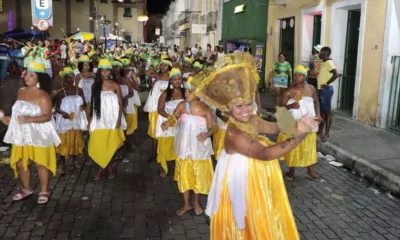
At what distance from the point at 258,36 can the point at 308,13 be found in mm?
4641

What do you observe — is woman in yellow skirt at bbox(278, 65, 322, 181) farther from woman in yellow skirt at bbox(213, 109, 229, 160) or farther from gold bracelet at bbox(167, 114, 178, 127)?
gold bracelet at bbox(167, 114, 178, 127)

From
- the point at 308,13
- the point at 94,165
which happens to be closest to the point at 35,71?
the point at 94,165

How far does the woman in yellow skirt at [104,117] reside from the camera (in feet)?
18.8

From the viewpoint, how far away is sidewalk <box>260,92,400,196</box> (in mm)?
5934

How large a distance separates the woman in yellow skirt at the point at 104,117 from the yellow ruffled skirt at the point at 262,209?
3231mm

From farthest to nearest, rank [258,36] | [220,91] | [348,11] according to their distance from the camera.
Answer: [258,36] → [348,11] → [220,91]

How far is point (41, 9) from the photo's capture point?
1465 cm

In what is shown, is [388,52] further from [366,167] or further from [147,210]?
[147,210]

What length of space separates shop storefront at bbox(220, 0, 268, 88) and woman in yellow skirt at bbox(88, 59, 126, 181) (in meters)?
10.3

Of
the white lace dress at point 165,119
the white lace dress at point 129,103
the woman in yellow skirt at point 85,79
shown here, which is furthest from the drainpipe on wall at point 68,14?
the white lace dress at point 165,119

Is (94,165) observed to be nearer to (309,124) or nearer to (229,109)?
(229,109)

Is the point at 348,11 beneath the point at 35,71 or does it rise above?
above

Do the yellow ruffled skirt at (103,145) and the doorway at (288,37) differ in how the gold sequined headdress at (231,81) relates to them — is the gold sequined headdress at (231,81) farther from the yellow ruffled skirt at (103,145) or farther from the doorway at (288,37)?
the doorway at (288,37)

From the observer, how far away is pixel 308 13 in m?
12.5
